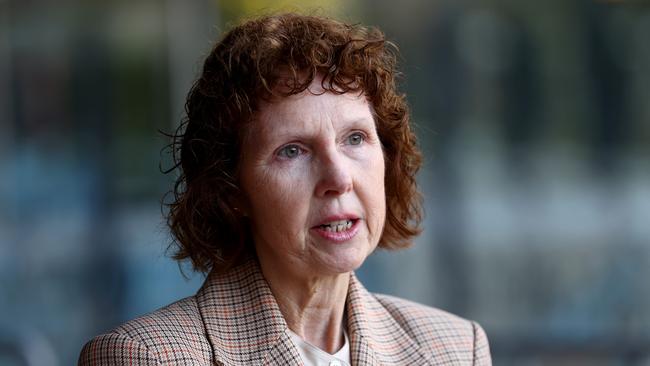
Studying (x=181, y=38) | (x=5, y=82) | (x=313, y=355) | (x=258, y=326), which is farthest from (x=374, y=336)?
(x=5, y=82)

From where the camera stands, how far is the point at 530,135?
7977mm

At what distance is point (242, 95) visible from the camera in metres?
2.46

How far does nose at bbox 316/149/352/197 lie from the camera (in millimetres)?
2395

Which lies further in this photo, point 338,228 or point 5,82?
point 5,82

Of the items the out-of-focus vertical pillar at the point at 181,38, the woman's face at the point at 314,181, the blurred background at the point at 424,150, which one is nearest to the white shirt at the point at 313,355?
the woman's face at the point at 314,181

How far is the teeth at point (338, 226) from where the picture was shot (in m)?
2.44

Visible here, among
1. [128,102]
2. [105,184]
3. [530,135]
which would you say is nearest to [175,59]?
[128,102]

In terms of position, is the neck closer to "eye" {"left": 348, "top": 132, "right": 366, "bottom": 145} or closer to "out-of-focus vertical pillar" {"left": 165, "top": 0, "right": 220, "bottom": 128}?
"eye" {"left": 348, "top": 132, "right": 366, "bottom": 145}

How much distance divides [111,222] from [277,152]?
565 cm

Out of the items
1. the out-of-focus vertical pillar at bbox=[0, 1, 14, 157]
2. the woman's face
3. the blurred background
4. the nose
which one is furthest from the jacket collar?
the out-of-focus vertical pillar at bbox=[0, 1, 14, 157]

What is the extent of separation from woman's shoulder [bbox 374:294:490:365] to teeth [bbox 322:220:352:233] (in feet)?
1.40

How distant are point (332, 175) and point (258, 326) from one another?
37cm

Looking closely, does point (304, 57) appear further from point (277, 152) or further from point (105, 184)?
point (105, 184)

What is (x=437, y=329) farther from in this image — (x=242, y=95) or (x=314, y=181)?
(x=242, y=95)
